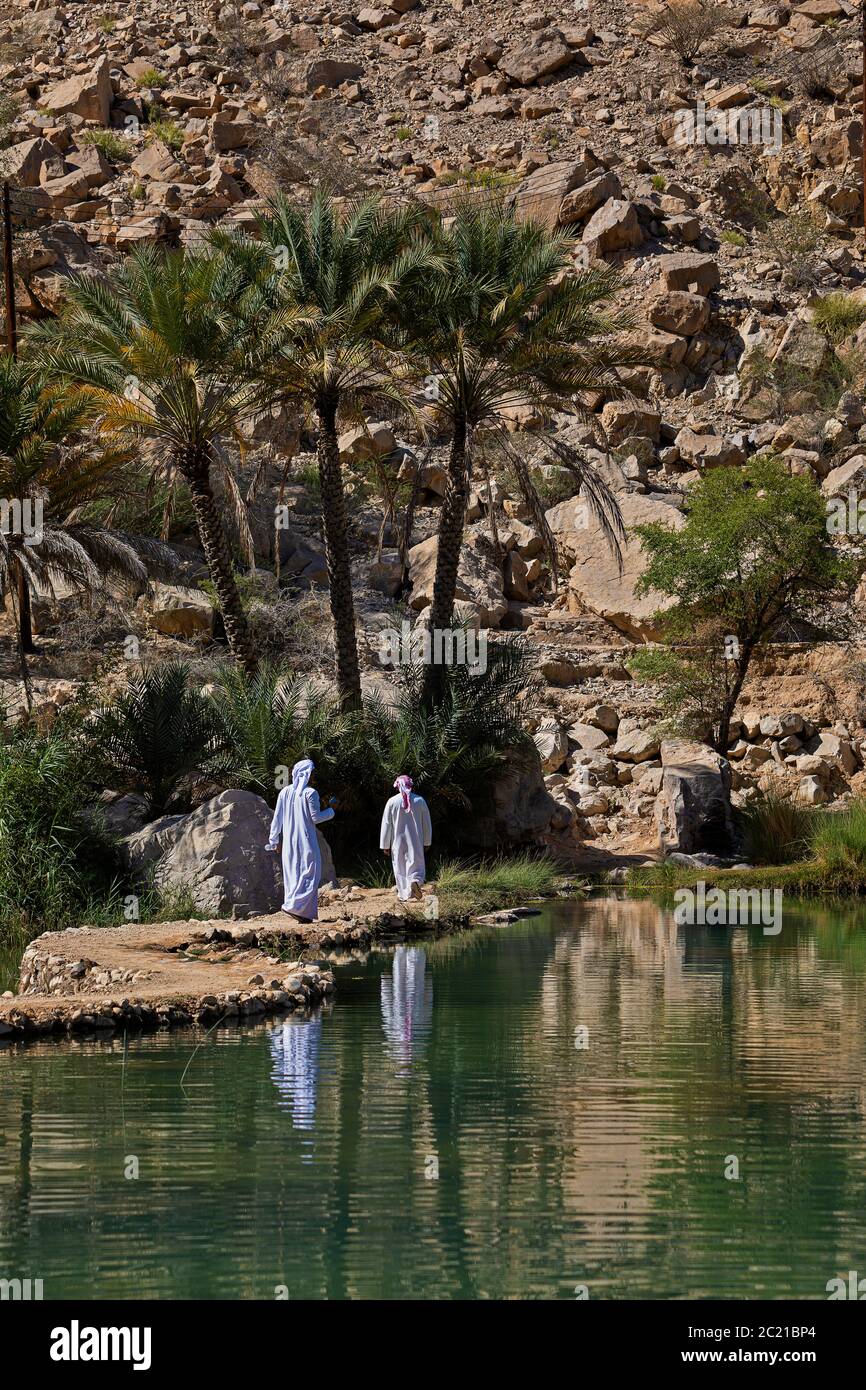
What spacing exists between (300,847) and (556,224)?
31.4m

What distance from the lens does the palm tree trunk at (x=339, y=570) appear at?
22.4 meters

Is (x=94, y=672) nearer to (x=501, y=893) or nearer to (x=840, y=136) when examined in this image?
(x=501, y=893)

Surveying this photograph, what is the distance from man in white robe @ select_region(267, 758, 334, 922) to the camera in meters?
15.5

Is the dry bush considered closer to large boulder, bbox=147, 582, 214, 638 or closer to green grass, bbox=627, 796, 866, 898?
large boulder, bbox=147, 582, 214, 638

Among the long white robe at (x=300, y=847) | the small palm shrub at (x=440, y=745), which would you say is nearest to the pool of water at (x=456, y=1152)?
the long white robe at (x=300, y=847)

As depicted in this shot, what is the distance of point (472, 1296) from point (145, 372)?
16.8 metres

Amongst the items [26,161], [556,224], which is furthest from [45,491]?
[26,161]

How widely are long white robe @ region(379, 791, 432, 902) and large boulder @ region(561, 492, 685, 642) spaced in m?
13.8

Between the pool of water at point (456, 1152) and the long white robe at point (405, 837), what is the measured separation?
22.6 ft

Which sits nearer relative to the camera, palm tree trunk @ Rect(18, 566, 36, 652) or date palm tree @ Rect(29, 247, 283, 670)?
date palm tree @ Rect(29, 247, 283, 670)

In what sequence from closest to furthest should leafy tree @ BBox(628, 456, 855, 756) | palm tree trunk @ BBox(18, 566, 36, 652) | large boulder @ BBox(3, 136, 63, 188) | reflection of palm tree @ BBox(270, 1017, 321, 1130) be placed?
reflection of palm tree @ BBox(270, 1017, 321, 1130), leafy tree @ BBox(628, 456, 855, 756), palm tree trunk @ BBox(18, 566, 36, 652), large boulder @ BBox(3, 136, 63, 188)

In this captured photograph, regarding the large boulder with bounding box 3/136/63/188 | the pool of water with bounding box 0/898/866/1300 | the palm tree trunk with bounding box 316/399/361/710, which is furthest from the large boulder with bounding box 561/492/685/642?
the large boulder with bounding box 3/136/63/188

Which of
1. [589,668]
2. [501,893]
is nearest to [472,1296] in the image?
[501,893]

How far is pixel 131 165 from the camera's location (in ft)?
156
